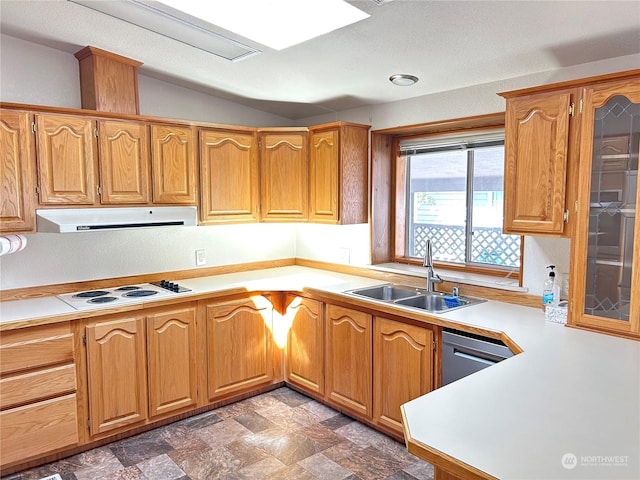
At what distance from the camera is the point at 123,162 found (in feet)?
9.84

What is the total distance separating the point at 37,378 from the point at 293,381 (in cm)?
174

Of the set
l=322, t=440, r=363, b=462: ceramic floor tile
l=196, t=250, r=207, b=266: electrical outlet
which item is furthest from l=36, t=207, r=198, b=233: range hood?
l=322, t=440, r=363, b=462: ceramic floor tile

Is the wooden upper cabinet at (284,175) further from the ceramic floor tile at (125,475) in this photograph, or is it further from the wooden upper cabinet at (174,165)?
the ceramic floor tile at (125,475)

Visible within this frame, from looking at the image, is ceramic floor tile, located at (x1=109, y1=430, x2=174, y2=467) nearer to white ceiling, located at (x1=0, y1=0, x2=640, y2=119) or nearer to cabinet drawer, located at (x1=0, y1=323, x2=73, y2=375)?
cabinet drawer, located at (x1=0, y1=323, x2=73, y2=375)

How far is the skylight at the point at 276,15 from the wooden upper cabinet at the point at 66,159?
1074 millimetres

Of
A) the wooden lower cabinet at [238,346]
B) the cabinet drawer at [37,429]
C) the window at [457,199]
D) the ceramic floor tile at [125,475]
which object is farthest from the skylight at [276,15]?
the ceramic floor tile at [125,475]

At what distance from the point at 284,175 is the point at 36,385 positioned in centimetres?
220

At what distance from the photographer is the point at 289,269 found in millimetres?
4164

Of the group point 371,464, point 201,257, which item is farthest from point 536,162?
point 201,257

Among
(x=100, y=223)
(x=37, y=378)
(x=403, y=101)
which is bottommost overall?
(x=37, y=378)

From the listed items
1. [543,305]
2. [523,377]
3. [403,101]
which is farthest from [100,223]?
[543,305]

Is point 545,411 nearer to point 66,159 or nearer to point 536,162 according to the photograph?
point 536,162

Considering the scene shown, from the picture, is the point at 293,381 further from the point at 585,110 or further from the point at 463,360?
the point at 585,110

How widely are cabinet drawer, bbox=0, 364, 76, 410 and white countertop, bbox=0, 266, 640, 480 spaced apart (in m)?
2.09
